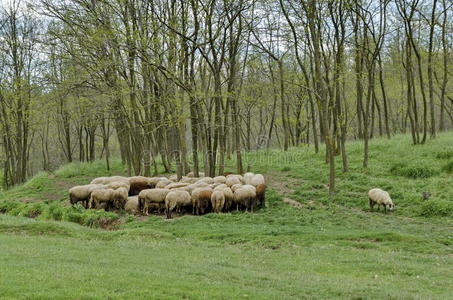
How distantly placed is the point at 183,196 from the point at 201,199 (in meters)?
0.75

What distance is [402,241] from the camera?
12125 mm

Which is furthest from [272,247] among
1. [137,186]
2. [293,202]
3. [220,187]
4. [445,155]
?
[445,155]

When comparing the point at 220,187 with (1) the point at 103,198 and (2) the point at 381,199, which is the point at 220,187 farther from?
(2) the point at 381,199

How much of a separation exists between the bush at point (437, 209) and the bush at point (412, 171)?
443cm

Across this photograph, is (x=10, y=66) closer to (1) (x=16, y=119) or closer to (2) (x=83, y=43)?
(1) (x=16, y=119)

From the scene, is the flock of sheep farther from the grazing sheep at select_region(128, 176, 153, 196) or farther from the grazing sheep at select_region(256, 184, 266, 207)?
the grazing sheep at select_region(128, 176, 153, 196)

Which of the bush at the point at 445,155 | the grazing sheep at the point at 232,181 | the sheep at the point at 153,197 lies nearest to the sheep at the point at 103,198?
the sheep at the point at 153,197

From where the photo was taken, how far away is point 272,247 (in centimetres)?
1203

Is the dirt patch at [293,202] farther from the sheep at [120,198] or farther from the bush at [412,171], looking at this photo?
the sheep at [120,198]

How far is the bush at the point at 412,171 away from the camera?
20.4 m

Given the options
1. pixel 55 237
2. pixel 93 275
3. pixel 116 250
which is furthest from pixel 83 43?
pixel 93 275

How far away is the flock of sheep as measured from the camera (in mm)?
17266

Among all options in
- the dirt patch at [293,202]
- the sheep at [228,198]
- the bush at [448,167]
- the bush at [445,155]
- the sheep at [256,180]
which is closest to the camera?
the sheep at [228,198]

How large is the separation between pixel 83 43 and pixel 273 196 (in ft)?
41.0
